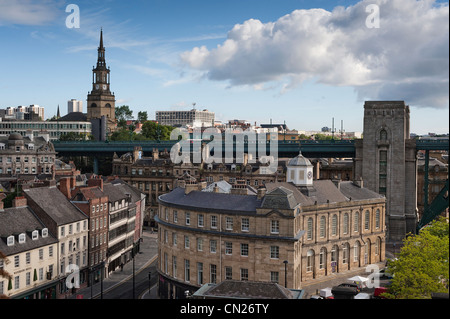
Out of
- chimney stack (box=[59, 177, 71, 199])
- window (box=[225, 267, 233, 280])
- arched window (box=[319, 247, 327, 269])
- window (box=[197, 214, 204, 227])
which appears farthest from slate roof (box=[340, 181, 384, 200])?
chimney stack (box=[59, 177, 71, 199])

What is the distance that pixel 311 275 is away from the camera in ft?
210

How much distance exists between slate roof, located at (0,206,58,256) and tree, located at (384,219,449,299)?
38.1 m

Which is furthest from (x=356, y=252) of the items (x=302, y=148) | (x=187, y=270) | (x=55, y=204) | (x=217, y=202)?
(x=302, y=148)

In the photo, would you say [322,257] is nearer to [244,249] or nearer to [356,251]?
[356,251]

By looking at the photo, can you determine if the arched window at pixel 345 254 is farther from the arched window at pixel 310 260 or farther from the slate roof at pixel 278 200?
the slate roof at pixel 278 200

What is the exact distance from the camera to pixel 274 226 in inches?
2247

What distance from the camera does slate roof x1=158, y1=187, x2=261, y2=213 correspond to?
59.0 metres

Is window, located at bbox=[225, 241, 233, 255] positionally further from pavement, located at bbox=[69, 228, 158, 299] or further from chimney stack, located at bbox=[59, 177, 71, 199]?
chimney stack, located at bbox=[59, 177, 71, 199]

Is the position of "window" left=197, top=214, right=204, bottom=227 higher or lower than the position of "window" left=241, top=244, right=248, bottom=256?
higher

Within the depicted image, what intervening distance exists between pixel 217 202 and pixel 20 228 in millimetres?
22572
